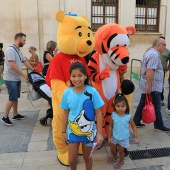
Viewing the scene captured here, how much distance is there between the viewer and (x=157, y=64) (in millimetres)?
3928

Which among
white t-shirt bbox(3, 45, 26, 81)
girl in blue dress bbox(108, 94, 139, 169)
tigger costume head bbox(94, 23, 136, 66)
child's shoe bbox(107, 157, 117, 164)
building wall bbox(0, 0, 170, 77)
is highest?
building wall bbox(0, 0, 170, 77)

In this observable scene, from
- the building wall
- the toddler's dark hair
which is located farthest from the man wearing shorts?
the building wall

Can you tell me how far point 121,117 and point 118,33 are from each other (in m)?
1.23

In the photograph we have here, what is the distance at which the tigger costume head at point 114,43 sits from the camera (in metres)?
3.30

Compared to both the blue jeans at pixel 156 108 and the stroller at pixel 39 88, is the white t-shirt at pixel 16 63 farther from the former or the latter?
the blue jeans at pixel 156 108

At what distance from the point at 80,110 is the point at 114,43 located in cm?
131

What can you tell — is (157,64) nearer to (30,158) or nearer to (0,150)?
(30,158)

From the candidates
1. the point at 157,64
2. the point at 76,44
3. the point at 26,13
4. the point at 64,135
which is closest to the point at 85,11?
the point at 26,13

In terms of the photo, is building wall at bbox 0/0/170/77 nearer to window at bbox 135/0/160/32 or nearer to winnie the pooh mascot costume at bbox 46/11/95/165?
window at bbox 135/0/160/32

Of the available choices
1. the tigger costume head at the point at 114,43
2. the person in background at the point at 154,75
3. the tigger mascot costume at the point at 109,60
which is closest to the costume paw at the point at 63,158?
the tigger mascot costume at the point at 109,60

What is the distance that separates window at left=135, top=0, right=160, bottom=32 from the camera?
10.2 m

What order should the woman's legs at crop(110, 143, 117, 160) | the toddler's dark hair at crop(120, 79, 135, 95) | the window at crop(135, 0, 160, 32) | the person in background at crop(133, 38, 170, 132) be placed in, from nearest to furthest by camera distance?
the woman's legs at crop(110, 143, 117, 160), the toddler's dark hair at crop(120, 79, 135, 95), the person in background at crop(133, 38, 170, 132), the window at crop(135, 0, 160, 32)

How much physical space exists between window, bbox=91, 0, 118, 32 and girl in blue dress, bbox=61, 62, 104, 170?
798cm

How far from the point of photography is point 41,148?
3.84 metres
